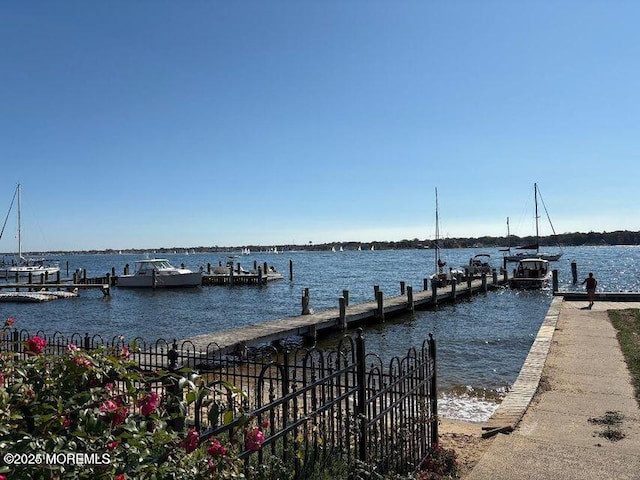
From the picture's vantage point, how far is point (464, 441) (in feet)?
23.6

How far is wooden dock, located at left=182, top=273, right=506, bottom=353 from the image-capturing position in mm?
14797

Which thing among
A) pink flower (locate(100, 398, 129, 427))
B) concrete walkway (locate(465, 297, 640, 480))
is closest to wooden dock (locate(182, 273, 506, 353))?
concrete walkway (locate(465, 297, 640, 480))

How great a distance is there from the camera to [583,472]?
5.58 m

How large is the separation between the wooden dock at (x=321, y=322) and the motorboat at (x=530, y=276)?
11.2 meters

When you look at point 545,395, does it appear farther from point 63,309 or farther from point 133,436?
A: point 63,309

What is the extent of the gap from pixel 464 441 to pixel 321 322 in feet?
41.8

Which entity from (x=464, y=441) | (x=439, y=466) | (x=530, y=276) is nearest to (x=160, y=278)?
(x=530, y=276)

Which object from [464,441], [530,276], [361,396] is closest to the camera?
[361,396]

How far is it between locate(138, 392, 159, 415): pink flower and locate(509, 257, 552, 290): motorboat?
43.6 m

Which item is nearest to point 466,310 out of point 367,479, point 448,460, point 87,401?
point 448,460

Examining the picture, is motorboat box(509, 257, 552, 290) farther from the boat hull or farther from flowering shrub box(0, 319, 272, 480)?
the boat hull

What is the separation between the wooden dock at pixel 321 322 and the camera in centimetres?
1480

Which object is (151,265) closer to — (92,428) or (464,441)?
(464,441)

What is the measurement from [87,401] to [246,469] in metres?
1.29
